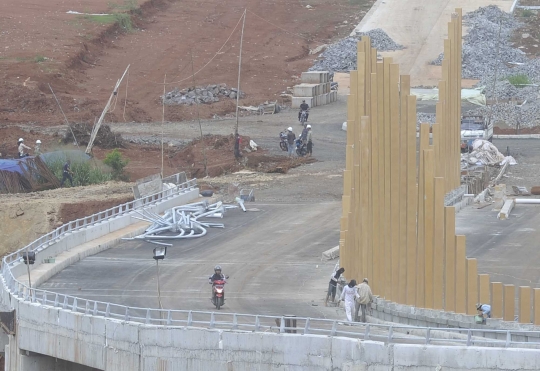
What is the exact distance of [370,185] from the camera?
30078 millimetres

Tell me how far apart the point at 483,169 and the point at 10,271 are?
67.3 ft

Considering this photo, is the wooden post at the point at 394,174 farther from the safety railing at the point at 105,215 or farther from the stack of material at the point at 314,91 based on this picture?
the stack of material at the point at 314,91

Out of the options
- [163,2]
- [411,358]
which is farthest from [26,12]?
[411,358]

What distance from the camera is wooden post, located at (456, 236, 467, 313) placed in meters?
27.8

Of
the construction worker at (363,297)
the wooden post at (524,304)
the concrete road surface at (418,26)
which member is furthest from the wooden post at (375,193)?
the concrete road surface at (418,26)

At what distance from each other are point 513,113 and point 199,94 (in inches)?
657

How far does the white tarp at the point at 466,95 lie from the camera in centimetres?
6581

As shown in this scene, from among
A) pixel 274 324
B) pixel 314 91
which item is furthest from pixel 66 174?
pixel 274 324

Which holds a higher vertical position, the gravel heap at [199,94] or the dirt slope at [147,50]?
the dirt slope at [147,50]

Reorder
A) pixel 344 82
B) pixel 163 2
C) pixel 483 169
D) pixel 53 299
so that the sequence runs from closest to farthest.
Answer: pixel 53 299 → pixel 483 169 → pixel 344 82 → pixel 163 2

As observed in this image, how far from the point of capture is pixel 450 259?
2803cm

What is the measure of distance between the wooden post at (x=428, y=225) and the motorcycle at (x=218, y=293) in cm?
445

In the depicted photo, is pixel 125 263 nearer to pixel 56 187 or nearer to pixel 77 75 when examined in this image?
pixel 56 187

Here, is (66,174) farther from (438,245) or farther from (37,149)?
(438,245)
